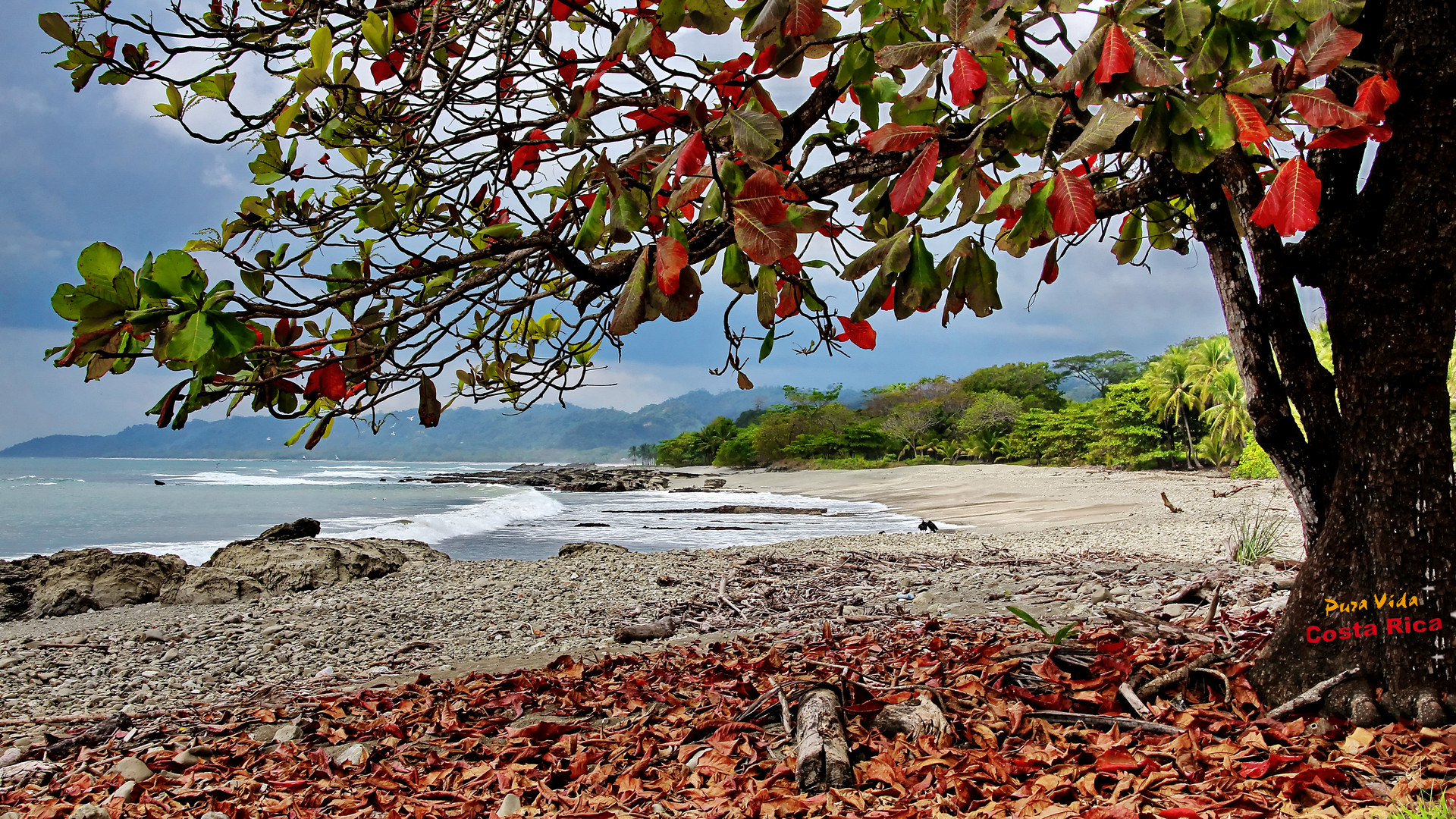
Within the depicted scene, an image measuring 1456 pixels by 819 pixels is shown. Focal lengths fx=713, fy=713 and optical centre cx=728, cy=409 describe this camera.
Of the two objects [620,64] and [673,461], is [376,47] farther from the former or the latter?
[673,461]

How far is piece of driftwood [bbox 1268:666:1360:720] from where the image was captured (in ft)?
6.39

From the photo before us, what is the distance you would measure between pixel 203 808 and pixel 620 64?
2512 millimetres

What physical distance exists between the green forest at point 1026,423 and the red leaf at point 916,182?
18.4m

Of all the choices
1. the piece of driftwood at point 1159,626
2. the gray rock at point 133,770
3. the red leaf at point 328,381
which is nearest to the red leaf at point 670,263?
the red leaf at point 328,381

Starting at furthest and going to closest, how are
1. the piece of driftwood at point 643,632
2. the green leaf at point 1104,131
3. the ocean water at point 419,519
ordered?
1. the ocean water at point 419,519
2. the piece of driftwood at point 643,632
3. the green leaf at point 1104,131

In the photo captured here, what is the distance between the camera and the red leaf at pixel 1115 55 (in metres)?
1.15

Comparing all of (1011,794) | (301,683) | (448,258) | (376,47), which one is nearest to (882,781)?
(1011,794)

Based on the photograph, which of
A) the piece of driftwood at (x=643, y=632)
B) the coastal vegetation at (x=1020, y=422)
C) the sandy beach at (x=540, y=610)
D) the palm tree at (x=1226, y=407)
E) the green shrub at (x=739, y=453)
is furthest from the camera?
the green shrub at (x=739, y=453)

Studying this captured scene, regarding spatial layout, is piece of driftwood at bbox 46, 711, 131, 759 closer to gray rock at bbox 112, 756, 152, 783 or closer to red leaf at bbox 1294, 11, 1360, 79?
gray rock at bbox 112, 756, 152, 783

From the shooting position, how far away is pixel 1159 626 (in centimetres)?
279

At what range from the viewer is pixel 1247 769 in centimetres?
171

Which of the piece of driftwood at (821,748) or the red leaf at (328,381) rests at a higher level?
the red leaf at (328,381)

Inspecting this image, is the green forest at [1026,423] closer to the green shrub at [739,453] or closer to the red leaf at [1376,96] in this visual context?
the green shrub at [739,453]

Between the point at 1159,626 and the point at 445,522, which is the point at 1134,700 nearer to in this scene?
the point at 1159,626
